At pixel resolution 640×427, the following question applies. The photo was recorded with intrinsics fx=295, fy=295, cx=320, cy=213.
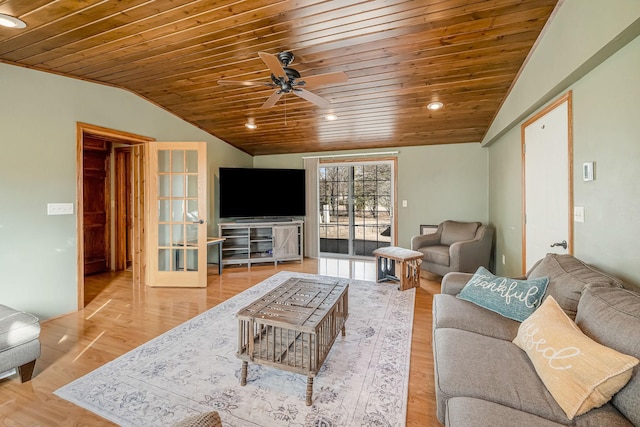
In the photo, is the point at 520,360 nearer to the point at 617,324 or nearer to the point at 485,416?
the point at 617,324

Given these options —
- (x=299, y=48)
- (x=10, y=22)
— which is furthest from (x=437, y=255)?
(x=10, y=22)

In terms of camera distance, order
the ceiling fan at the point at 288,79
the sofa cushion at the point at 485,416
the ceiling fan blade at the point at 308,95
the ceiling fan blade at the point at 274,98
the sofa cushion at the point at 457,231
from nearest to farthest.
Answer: the sofa cushion at the point at 485,416 → the ceiling fan at the point at 288,79 → the ceiling fan blade at the point at 308,95 → the ceiling fan blade at the point at 274,98 → the sofa cushion at the point at 457,231

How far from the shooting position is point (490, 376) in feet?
4.41

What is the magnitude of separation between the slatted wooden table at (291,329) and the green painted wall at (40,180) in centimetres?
252

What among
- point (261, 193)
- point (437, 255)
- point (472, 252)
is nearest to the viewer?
point (472, 252)

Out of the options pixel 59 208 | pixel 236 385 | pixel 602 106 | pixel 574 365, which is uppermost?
pixel 602 106

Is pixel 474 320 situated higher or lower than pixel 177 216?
lower

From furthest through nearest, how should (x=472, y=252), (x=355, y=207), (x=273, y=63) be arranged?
(x=355, y=207) → (x=472, y=252) → (x=273, y=63)

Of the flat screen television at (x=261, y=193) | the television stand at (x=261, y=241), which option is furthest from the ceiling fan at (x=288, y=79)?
the television stand at (x=261, y=241)

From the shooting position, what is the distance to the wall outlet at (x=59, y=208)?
307cm

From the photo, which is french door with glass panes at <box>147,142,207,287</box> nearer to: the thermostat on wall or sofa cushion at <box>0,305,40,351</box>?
sofa cushion at <box>0,305,40,351</box>

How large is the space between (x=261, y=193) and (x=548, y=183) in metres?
4.31

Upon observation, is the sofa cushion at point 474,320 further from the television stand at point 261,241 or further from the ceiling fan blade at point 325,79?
the television stand at point 261,241

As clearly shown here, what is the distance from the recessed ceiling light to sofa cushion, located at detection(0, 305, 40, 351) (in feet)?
6.82
